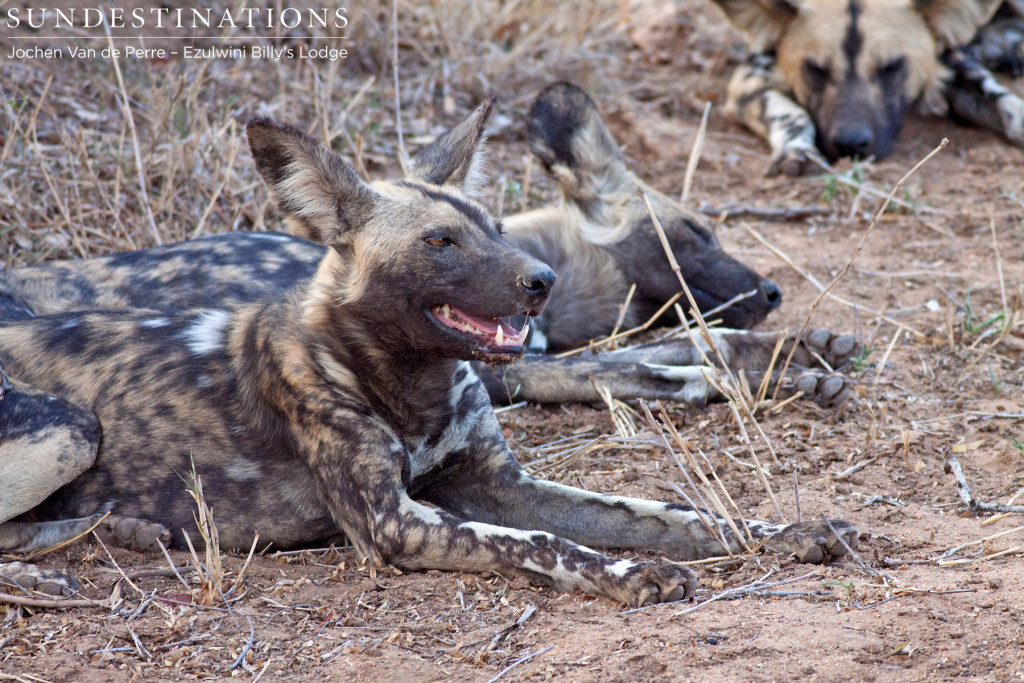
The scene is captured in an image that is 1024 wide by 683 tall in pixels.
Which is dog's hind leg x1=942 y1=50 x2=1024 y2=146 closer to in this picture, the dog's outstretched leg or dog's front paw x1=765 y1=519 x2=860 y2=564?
dog's front paw x1=765 y1=519 x2=860 y2=564

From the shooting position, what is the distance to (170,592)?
2531mm

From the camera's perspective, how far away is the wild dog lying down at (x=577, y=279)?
3.72m

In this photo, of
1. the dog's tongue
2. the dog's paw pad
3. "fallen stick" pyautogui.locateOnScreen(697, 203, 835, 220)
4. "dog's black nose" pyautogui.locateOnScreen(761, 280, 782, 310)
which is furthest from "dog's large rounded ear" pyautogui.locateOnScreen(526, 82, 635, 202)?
the dog's tongue

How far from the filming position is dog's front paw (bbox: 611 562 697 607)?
232 centimetres

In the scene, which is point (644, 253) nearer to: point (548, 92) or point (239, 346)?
point (548, 92)

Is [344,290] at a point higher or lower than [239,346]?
higher

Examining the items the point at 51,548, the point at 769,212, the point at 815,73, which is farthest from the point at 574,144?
the point at 51,548

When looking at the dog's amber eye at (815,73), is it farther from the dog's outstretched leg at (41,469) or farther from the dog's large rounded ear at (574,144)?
the dog's outstretched leg at (41,469)

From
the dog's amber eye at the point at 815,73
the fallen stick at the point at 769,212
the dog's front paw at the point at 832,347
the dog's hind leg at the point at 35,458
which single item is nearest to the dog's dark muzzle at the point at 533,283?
the dog's hind leg at the point at 35,458

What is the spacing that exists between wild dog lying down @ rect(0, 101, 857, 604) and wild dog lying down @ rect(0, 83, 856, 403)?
376 millimetres

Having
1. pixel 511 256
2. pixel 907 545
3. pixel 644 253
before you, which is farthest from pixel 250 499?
pixel 644 253

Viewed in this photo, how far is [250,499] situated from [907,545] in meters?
1.66

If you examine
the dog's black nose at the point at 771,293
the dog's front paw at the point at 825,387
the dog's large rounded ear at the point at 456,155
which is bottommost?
the dog's front paw at the point at 825,387

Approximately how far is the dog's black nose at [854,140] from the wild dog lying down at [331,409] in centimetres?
374
